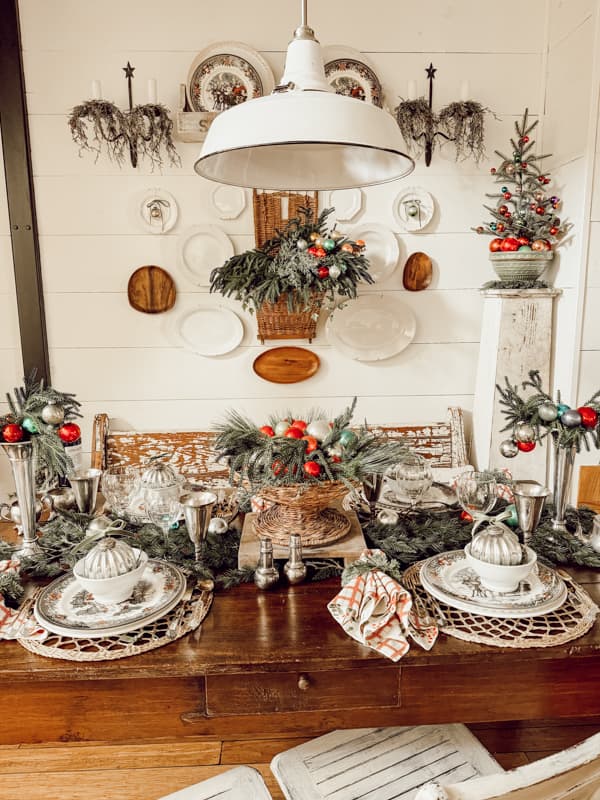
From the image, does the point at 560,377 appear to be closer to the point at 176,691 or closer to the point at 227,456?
the point at 227,456

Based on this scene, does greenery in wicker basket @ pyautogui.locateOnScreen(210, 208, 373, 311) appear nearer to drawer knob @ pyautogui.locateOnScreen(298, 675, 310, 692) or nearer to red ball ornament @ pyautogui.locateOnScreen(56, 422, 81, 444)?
red ball ornament @ pyautogui.locateOnScreen(56, 422, 81, 444)

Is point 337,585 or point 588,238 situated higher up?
point 588,238

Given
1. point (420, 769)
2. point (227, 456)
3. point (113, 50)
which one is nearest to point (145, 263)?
point (113, 50)

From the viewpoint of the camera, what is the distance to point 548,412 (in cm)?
152

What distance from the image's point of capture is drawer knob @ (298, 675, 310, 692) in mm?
1111

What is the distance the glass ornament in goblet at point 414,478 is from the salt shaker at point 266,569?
0.51m

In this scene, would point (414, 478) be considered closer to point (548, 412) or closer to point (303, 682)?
point (548, 412)

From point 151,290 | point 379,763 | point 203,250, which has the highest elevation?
point 203,250

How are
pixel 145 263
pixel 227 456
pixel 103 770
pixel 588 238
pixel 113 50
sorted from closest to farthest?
1. pixel 227 456
2. pixel 103 770
3. pixel 588 238
4. pixel 113 50
5. pixel 145 263

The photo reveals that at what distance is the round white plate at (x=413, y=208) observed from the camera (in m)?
2.88

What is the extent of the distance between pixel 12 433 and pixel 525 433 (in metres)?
1.24

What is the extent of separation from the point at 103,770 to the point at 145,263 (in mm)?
2052

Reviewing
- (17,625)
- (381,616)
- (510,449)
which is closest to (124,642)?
(17,625)

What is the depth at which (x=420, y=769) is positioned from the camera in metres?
1.25
